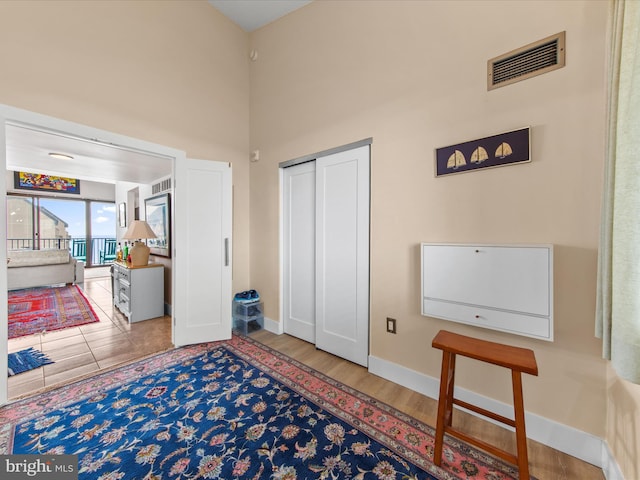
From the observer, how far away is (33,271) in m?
5.36

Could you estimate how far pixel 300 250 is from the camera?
116 inches

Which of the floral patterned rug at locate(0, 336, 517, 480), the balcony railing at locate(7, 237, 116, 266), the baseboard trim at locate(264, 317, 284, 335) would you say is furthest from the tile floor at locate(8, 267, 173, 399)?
the balcony railing at locate(7, 237, 116, 266)

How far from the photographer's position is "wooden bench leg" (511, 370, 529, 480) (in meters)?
1.15

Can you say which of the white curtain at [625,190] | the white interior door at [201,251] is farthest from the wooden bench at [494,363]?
the white interior door at [201,251]

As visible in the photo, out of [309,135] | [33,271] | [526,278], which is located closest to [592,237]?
[526,278]

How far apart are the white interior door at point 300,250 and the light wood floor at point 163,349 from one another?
0.24m

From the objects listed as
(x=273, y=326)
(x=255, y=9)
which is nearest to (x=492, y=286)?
(x=273, y=326)

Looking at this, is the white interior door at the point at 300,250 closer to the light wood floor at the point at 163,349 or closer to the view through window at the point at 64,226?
the light wood floor at the point at 163,349

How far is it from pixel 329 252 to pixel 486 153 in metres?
1.55

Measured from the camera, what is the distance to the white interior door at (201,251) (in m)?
2.70

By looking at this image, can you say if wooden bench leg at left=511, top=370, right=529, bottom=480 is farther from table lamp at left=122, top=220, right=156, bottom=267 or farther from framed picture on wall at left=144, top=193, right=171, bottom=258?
table lamp at left=122, top=220, right=156, bottom=267

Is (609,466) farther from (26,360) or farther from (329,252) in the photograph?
(26,360)

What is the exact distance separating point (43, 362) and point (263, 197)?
2.74m

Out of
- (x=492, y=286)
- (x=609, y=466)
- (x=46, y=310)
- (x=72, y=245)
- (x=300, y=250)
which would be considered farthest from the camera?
(x=72, y=245)
